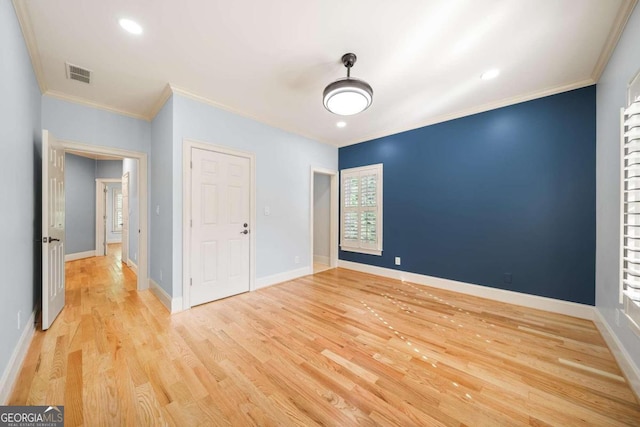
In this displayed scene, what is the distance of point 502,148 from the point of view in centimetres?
320

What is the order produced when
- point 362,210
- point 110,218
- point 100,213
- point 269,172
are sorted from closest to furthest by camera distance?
point 269,172, point 362,210, point 100,213, point 110,218

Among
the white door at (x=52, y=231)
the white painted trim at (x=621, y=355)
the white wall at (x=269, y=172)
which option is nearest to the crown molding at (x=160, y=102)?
the white wall at (x=269, y=172)

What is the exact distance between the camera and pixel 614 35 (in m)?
1.95

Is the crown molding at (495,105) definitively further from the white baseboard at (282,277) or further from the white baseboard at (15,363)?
the white baseboard at (15,363)

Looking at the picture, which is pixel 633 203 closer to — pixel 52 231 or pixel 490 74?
pixel 490 74

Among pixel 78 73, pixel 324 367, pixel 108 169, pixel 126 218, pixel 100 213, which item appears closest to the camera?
pixel 324 367

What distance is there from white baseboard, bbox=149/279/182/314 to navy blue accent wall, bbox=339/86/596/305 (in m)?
3.36

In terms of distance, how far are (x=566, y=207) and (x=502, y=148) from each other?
3.35 feet

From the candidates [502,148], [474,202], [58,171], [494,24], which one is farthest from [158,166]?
[502,148]

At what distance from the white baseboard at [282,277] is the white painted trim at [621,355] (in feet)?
12.1

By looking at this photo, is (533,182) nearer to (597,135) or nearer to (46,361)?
(597,135)

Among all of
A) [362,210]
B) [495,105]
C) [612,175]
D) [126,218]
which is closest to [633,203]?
[612,175]

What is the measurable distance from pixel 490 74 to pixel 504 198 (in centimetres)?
160

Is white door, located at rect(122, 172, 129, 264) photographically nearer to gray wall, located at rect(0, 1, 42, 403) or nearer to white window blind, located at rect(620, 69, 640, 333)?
gray wall, located at rect(0, 1, 42, 403)
